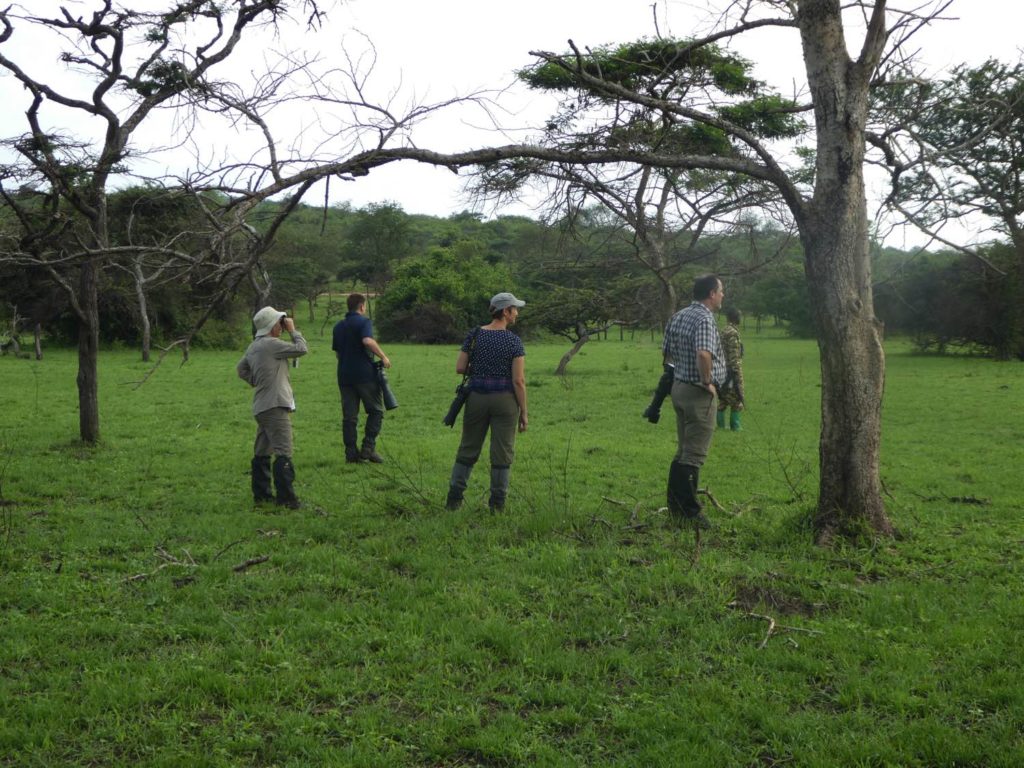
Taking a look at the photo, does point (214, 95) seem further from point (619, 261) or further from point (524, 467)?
point (619, 261)

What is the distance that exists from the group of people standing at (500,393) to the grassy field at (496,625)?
12.2 inches

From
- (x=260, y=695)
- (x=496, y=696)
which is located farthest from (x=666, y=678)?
(x=260, y=695)

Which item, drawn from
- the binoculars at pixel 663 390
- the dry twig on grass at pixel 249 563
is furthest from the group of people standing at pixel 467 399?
the dry twig on grass at pixel 249 563

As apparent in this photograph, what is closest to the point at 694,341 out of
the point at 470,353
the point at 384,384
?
the point at 470,353

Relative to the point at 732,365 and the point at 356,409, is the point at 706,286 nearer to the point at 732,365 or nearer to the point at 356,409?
the point at 356,409

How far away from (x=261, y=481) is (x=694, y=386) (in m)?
3.84

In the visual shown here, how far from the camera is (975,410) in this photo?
54.1 ft

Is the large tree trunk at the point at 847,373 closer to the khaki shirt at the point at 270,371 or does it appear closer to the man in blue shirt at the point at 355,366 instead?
the khaki shirt at the point at 270,371

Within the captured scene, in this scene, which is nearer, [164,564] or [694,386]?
[164,564]

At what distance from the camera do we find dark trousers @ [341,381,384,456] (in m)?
10.1

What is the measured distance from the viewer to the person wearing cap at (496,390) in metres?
7.12

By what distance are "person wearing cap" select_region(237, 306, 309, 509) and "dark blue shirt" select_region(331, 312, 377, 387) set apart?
6.73 feet

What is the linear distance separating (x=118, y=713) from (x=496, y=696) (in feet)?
5.24

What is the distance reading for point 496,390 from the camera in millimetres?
7117
